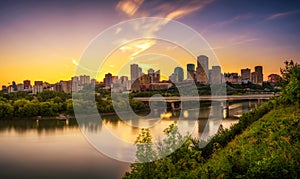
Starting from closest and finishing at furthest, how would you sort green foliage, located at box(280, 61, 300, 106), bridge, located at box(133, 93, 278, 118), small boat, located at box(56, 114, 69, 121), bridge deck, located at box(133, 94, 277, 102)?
green foliage, located at box(280, 61, 300, 106), small boat, located at box(56, 114, 69, 121), bridge deck, located at box(133, 94, 277, 102), bridge, located at box(133, 93, 278, 118)

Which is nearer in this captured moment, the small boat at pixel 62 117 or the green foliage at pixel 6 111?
the small boat at pixel 62 117

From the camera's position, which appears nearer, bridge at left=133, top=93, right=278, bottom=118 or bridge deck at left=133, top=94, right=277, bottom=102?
bridge deck at left=133, top=94, right=277, bottom=102

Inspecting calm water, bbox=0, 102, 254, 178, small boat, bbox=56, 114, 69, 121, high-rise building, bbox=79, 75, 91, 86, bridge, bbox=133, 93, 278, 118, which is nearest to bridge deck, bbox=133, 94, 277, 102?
bridge, bbox=133, 93, 278, 118

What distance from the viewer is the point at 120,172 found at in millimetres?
6457

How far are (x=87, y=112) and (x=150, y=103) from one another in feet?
14.2

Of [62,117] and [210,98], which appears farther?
[210,98]

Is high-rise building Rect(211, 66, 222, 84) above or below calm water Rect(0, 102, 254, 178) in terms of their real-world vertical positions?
above

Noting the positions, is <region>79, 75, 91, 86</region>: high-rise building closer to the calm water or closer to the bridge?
the bridge

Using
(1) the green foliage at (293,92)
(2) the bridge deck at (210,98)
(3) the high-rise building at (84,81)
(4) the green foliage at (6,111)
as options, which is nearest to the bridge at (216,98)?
(2) the bridge deck at (210,98)

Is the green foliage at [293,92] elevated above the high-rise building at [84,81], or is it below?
below

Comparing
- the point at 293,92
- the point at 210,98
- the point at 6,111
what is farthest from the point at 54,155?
the point at 210,98

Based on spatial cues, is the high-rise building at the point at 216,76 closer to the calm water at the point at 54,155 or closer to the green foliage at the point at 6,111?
the calm water at the point at 54,155

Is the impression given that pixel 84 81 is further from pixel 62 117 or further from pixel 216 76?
pixel 216 76

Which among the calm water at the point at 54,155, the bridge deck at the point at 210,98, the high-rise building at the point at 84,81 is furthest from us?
the high-rise building at the point at 84,81
